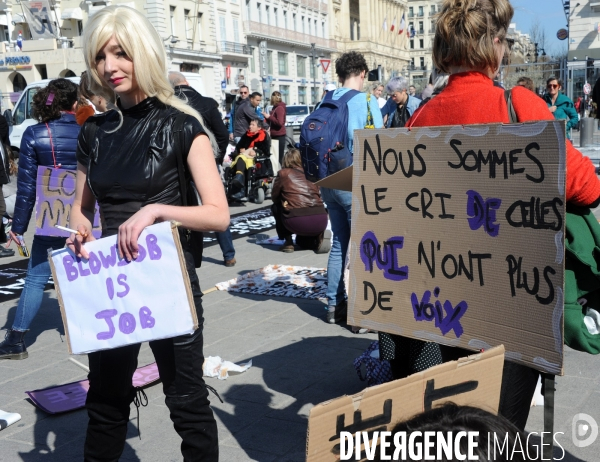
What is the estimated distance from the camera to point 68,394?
13.9 ft

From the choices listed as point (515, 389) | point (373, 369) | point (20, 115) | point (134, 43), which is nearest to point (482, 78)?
point (515, 389)

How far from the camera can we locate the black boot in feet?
16.4

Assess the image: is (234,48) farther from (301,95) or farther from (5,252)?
(5,252)

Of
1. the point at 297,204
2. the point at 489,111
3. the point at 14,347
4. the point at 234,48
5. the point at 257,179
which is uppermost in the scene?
the point at 234,48

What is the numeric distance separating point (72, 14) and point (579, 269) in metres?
51.4

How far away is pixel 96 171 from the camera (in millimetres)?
2510

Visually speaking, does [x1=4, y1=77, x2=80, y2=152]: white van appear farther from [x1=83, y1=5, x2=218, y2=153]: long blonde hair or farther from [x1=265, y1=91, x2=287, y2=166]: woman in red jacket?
[x1=83, y1=5, x2=218, y2=153]: long blonde hair

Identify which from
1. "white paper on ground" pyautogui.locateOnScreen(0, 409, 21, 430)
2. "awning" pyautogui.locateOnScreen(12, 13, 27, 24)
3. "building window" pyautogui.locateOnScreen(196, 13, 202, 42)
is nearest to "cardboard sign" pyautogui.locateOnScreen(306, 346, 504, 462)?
"white paper on ground" pyautogui.locateOnScreen(0, 409, 21, 430)

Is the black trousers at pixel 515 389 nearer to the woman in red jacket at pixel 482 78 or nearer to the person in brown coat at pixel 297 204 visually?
the woman in red jacket at pixel 482 78

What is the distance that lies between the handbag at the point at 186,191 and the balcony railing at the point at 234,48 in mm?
55933

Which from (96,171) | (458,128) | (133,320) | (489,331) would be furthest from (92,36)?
(489,331)

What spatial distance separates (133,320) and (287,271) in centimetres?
497

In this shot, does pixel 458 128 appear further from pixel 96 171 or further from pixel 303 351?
pixel 303 351

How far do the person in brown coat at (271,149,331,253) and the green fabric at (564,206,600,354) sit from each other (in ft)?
18.3
